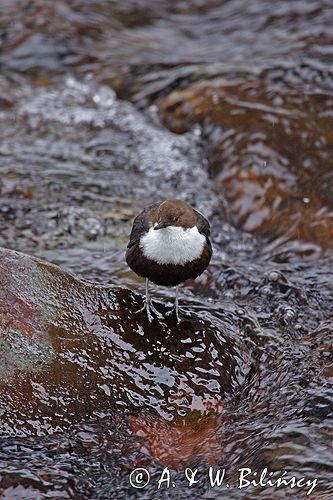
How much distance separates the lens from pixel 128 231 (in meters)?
5.82

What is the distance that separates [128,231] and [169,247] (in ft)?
5.21

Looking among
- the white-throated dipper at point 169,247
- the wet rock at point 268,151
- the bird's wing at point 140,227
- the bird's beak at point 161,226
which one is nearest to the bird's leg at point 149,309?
the white-throated dipper at point 169,247

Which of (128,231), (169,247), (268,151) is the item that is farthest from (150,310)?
(268,151)

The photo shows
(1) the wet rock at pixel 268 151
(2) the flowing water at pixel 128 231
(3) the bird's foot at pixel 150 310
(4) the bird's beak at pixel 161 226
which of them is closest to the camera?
(2) the flowing water at pixel 128 231

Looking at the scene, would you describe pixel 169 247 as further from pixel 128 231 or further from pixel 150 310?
pixel 128 231

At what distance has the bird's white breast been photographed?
425 cm

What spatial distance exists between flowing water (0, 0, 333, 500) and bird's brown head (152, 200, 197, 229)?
1.63 ft

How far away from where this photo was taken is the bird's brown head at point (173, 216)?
168 inches

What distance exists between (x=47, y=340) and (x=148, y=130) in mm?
3690

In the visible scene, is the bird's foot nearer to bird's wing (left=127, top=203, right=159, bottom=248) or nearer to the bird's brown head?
bird's wing (left=127, top=203, right=159, bottom=248)

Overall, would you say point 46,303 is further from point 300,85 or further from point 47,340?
point 300,85

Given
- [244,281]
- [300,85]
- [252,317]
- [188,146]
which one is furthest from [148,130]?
[252,317]

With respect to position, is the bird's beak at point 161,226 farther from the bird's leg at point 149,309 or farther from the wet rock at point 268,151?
the wet rock at point 268,151

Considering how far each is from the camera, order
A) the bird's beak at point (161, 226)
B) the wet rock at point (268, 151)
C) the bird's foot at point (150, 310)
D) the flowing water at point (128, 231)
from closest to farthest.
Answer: the flowing water at point (128, 231) < the bird's beak at point (161, 226) < the bird's foot at point (150, 310) < the wet rock at point (268, 151)
